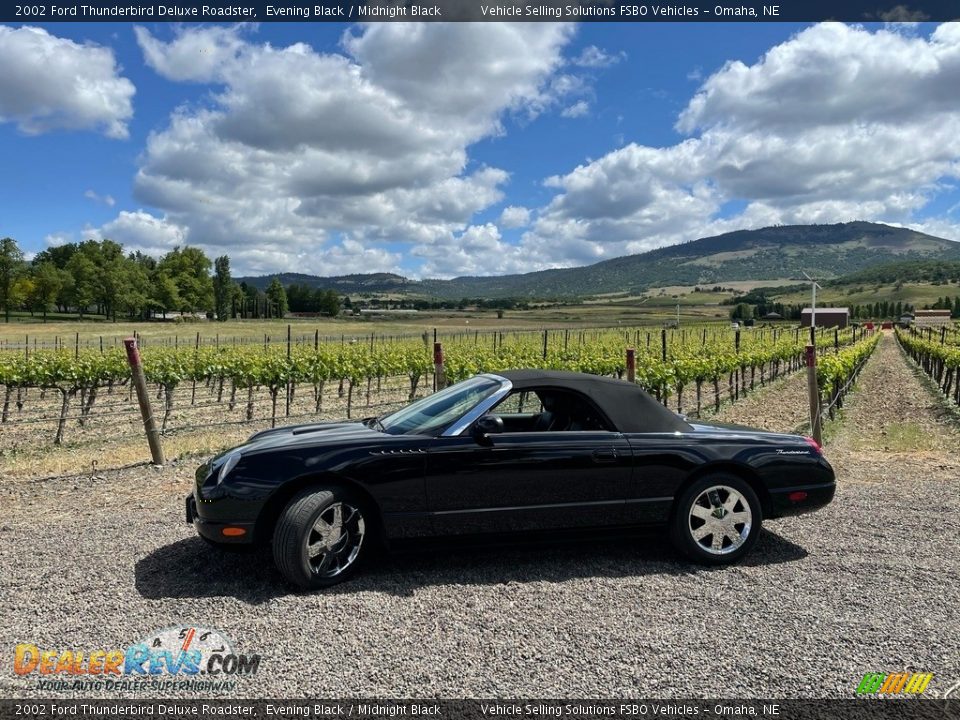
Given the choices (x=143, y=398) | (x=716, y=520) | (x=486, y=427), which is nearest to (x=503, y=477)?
(x=486, y=427)

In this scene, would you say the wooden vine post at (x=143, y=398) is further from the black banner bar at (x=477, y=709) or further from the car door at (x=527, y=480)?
the black banner bar at (x=477, y=709)

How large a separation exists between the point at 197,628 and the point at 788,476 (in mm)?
4099

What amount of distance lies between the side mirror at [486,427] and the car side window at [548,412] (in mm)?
299

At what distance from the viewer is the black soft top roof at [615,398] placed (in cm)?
471

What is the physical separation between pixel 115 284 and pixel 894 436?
96205 mm

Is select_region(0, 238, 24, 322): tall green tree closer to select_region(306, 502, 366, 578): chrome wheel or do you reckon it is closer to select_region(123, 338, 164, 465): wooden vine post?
select_region(123, 338, 164, 465): wooden vine post

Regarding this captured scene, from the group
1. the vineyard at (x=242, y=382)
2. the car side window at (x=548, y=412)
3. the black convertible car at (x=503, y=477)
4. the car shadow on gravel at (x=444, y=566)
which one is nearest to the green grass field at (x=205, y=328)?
the vineyard at (x=242, y=382)

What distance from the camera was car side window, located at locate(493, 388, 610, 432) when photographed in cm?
472

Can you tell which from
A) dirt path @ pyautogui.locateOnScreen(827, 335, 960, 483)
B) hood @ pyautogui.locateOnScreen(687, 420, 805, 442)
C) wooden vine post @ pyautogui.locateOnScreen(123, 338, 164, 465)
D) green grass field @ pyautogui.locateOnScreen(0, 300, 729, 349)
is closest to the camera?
hood @ pyautogui.locateOnScreen(687, 420, 805, 442)

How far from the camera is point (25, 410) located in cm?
1567

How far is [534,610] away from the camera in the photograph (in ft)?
12.5

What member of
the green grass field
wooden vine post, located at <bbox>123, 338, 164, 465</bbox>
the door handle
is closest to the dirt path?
the door handle

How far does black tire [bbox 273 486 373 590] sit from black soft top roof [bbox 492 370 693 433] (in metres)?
1.45

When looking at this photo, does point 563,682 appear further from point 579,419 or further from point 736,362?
point 736,362
